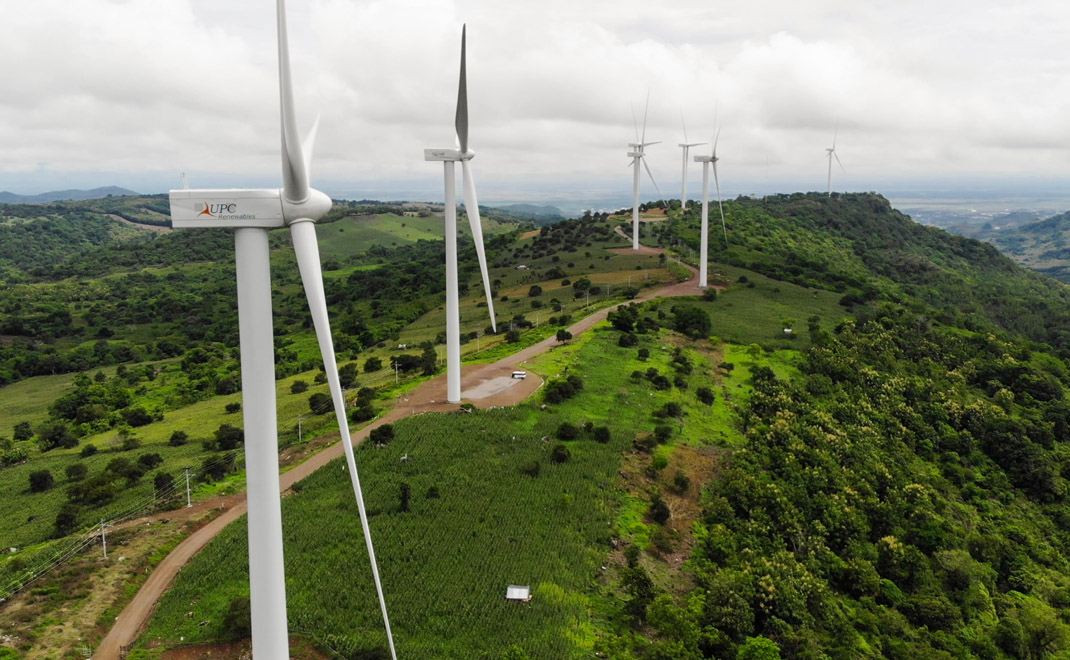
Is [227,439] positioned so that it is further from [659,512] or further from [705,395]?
[705,395]

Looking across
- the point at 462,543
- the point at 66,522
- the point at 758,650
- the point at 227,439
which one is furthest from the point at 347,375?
the point at 758,650

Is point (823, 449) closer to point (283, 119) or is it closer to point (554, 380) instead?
point (554, 380)

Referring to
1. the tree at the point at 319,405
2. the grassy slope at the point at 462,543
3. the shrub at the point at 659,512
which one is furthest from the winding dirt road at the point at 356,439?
the shrub at the point at 659,512

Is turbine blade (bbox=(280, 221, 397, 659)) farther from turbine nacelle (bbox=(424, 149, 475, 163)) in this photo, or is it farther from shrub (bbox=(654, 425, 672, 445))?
shrub (bbox=(654, 425, 672, 445))

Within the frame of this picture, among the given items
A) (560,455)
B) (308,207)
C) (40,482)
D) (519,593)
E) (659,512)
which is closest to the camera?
(308,207)

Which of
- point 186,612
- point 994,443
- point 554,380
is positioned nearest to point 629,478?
point 554,380

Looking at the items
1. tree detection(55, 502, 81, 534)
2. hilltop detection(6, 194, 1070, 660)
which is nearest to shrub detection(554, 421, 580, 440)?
hilltop detection(6, 194, 1070, 660)
